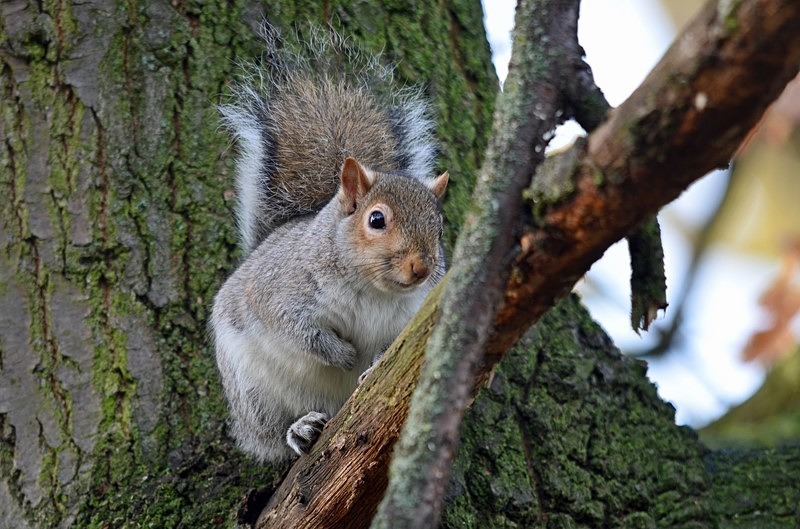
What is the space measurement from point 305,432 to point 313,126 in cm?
107

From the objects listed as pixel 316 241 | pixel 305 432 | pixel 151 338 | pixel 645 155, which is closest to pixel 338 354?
pixel 305 432

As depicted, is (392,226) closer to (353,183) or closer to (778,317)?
(353,183)

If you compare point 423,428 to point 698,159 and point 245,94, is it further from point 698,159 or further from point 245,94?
point 245,94

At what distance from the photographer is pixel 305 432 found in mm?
2424

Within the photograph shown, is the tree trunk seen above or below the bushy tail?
below

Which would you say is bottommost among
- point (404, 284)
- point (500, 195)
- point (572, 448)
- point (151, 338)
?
point (151, 338)

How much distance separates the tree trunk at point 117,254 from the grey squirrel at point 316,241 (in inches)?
3.1

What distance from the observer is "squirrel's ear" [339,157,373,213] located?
2.78m

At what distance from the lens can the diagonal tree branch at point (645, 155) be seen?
1.19 meters

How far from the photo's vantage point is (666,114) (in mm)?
1284

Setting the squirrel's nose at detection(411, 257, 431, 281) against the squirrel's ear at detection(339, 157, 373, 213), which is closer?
the squirrel's nose at detection(411, 257, 431, 281)

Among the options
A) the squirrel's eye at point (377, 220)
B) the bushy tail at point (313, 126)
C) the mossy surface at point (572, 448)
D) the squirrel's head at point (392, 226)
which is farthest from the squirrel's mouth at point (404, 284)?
the bushy tail at point (313, 126)

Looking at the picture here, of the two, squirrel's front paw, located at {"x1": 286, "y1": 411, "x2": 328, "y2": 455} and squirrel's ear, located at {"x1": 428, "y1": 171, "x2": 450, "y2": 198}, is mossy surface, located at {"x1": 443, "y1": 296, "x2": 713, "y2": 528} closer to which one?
squirrel's front paw, located at {"x1": 286, "y1": 411, "x2": 328, "y2": 455}

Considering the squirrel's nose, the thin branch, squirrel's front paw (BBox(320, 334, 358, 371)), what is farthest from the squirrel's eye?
the thin branch
